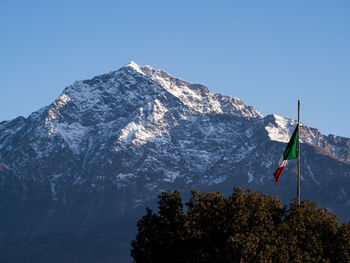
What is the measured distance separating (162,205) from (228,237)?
13880 mm

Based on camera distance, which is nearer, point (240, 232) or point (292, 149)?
point (292, 149)

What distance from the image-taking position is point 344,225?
121375 millimetres

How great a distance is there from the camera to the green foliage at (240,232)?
113625 mm

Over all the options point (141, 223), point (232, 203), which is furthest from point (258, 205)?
point (141, 223)

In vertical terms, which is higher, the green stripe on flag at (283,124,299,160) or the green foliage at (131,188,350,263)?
the green stripe on flag at (283,124,299,160)

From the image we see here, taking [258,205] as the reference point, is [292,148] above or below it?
above

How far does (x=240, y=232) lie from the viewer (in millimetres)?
118562

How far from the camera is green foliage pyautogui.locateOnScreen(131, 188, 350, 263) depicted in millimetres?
113625

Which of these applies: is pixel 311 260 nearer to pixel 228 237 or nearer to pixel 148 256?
pixel 228 237

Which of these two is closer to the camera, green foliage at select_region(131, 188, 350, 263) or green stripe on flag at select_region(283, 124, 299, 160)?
green foliage at select_region(131, 188, 350, 263)

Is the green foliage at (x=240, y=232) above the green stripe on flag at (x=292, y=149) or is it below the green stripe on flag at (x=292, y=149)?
below

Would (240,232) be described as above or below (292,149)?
below

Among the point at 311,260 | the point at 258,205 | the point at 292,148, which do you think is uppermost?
the point at 292,148

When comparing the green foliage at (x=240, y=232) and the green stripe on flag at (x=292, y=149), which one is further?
the green stripe on flag at (x=292, y=149)
